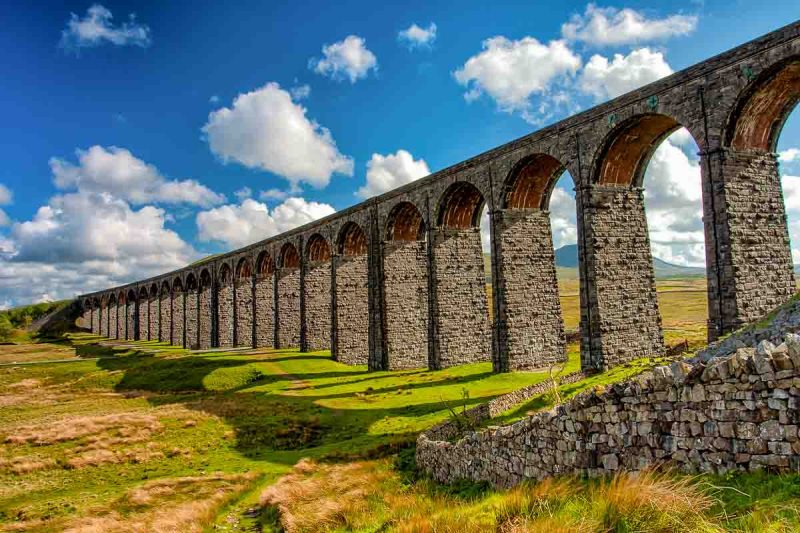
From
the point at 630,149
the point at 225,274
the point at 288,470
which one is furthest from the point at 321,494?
the point at 225,274

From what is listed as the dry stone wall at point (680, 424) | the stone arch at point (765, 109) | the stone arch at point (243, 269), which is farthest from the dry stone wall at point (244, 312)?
the dry stone wall at point (680, 424)

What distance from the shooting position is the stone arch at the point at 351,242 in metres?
42.4

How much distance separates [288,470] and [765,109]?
19.1m

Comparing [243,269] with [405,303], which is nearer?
[405,303]

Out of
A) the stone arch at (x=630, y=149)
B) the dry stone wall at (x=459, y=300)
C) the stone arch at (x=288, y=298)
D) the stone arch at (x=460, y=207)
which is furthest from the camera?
the stone arch at (x=288, y=298)

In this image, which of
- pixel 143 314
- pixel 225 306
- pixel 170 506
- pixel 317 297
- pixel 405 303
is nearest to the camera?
pixel 170 506

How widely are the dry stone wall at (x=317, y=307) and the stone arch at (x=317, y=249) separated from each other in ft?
1.97

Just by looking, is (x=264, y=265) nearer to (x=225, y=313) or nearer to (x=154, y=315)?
(x=225, y=313)

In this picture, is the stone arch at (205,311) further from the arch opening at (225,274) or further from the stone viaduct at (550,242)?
the stone viaduct at (550,242)

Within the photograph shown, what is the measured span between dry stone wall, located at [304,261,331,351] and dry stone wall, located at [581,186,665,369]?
28.8m

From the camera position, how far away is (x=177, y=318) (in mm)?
77625

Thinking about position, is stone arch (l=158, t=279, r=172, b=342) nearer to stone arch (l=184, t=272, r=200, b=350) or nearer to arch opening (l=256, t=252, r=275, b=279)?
stone arch (l=184, t=272, r=200, b=350)

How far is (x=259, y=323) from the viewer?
55188 mm

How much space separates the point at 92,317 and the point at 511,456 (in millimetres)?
132928
